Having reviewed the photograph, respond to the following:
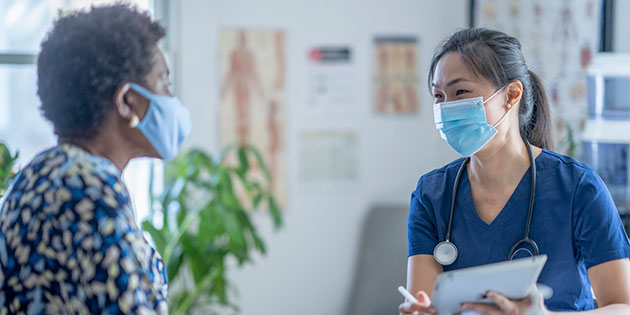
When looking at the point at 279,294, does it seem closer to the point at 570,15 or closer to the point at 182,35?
the point at 182,35

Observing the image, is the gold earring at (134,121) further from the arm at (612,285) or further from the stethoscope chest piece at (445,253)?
the arm at (612,285)

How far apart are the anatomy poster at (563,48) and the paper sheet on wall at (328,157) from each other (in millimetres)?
986

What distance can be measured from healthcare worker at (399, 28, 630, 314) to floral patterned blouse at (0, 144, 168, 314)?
70 centimetres

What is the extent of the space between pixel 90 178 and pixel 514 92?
99 cm

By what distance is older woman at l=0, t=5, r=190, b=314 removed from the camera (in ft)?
3.16

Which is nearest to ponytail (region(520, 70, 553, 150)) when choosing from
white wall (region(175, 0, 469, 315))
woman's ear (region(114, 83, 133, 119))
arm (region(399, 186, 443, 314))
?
arm (region(399, 186, 443, 314))

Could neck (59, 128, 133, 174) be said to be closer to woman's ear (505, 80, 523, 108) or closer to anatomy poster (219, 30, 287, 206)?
woman's ear (505, 80, 523, 108)

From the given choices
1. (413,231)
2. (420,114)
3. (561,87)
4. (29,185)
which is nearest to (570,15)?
(561,87)

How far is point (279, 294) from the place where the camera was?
3.36 m

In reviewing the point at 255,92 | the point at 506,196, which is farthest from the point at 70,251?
the point at 255,92

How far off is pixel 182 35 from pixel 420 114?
4.23 feet

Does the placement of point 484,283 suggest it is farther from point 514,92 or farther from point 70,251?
point 70,251

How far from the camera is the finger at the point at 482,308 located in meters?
1.20

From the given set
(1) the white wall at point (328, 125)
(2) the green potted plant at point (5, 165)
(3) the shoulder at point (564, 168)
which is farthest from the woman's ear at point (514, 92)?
(1) the white wall at point (328, 125)
